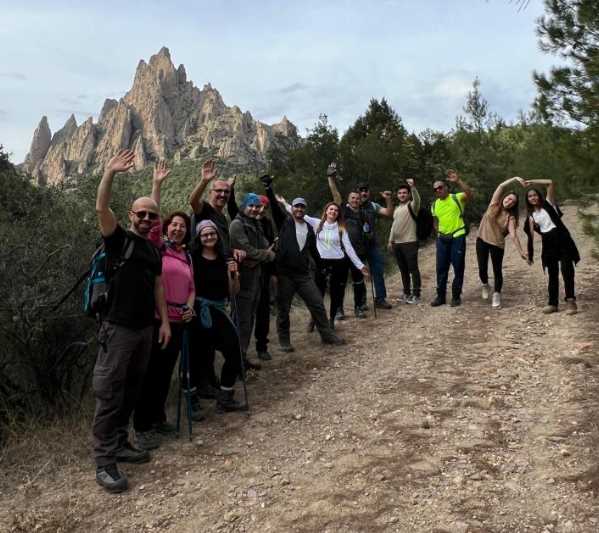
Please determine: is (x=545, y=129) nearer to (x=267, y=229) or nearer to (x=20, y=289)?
(x=267, y=229)

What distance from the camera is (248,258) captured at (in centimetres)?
555

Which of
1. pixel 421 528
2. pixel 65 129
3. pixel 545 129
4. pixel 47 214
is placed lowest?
pixel 421 528

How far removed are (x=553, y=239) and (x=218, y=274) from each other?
15.2 ft

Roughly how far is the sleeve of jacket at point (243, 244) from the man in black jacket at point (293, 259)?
→ 726 mm

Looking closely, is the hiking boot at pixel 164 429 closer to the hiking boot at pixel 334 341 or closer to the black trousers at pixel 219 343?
the black trousers at pixel 219 343

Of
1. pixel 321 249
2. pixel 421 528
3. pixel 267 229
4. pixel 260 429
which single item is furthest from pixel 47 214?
pixel 421 528

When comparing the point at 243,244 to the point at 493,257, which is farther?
the point at 493,257

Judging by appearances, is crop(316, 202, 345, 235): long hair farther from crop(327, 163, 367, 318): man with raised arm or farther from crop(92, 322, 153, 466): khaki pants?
crop(92, 322, 153, 466): khaki pants

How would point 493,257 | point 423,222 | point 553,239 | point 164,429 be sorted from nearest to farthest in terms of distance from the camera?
point 164,429 < point 553,239 < point 493,257 < point 423,222

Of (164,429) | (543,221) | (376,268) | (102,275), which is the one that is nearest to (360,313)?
(376,268)

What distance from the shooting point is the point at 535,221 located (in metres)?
7.20

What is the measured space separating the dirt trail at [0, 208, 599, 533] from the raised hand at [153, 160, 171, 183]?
2.13 metres

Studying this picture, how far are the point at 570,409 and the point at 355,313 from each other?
4.32 meters

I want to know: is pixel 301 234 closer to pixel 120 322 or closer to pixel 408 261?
pixel 408 261
